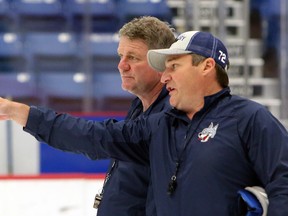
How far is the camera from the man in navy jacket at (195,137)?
4.45ft

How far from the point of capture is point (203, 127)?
1.43 metres

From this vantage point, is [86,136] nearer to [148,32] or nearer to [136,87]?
[136,87]

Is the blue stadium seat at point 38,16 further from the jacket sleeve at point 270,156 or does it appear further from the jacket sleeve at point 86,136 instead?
the jacket sleeve at point 270,156

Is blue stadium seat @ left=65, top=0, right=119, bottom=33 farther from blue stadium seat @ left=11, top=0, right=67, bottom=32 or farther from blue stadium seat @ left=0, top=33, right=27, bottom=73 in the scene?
blue stadium seat @ left=0, top=33, right=27, bottom=73

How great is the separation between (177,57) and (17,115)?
447 mm

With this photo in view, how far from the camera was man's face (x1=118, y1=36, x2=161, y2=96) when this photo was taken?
176cm

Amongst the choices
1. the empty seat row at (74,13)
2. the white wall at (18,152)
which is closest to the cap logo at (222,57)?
the white wall at (18,152)

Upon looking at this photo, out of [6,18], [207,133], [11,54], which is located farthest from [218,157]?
[6,18]

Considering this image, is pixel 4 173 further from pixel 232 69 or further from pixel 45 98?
pixel 232 69

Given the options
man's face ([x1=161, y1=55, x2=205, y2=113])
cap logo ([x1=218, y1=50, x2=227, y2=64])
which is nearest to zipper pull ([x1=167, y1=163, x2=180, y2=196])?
man's face ([x1=161, y1=55, x2=205, y2=113])

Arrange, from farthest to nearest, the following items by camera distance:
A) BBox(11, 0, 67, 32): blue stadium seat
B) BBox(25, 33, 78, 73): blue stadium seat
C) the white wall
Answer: BBox(11, 0, 67, 32): blue stadium seat → BBox(25, 33, 78, 73): blue stadium seat → the white wall

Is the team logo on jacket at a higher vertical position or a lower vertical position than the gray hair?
lower

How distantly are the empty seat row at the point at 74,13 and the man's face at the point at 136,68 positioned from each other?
415 centimetres

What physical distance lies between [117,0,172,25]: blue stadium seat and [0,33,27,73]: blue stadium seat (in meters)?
1.05
